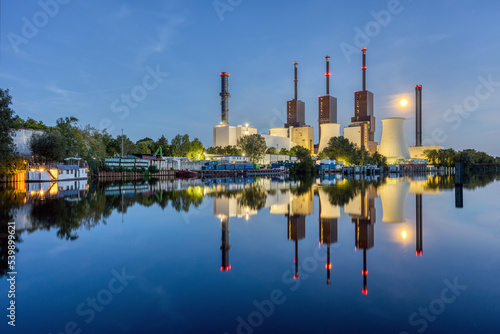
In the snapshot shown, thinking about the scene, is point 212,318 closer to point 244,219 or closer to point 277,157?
point 244,219

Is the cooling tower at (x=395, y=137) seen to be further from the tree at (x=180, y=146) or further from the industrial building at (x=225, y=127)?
the tree at (x=180, y=146)

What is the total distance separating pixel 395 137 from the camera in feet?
238

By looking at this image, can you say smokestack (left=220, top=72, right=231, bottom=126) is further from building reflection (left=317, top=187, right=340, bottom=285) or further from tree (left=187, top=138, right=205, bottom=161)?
building reflection (left=317, top=187, right=340, bottom=285)

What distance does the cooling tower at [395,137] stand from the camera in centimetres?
7181

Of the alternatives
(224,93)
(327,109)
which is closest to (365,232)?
(224,93)

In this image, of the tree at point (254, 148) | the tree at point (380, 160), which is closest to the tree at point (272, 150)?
the tree at point (254, 148)

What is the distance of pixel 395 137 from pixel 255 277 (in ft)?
250

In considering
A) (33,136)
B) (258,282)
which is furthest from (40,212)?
(33,136)

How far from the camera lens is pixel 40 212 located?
9.86 meters

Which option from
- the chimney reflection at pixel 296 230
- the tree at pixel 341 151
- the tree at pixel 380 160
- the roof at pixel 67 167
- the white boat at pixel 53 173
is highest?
the tree at pixel 341 151

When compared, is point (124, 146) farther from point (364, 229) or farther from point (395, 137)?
point (395, 137)

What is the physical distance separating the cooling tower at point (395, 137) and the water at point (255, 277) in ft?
228

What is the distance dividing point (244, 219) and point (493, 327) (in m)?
6.65

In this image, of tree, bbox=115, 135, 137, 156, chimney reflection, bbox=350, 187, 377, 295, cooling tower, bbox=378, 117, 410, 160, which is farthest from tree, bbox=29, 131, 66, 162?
cooling tower, bbox=378, 117, 410, 160
